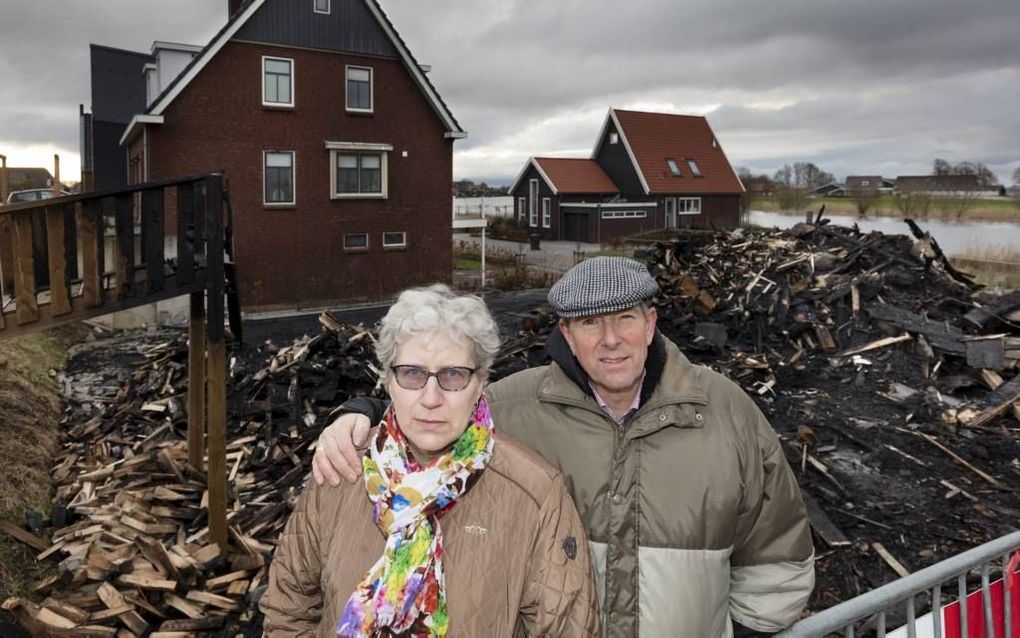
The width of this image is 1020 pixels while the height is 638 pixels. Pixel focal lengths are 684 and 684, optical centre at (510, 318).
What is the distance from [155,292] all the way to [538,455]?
577 centimetres

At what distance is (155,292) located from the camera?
6852mm

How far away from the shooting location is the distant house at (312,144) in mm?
20656

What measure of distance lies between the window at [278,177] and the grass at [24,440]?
8552mm

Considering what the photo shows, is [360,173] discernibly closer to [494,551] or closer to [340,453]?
[340,453]

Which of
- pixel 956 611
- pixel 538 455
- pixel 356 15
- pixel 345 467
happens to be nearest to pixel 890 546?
pixel 956 611

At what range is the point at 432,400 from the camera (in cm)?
235

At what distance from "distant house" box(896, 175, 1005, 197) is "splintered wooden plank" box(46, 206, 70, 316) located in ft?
169

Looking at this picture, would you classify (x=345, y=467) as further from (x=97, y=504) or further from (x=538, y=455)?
(x=97, y=504)

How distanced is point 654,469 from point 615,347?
48cm

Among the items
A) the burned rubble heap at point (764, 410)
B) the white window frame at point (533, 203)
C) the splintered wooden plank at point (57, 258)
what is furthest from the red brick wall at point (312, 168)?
the white window frame at point (533, 203)

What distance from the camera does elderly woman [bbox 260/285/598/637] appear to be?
7.25ft

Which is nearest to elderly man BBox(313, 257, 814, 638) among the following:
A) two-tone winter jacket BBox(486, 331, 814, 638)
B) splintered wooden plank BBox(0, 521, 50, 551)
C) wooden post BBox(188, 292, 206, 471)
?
two-tone winter jacket BBox(486, 331, 814, 638)

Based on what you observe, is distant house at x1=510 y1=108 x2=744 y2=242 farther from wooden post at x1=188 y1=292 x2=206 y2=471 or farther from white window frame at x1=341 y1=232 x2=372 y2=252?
wooden post at x1=188 y1=292 x2=206 y2=471

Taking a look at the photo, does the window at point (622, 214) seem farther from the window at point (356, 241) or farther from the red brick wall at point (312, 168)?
the window at point (356, 241)
